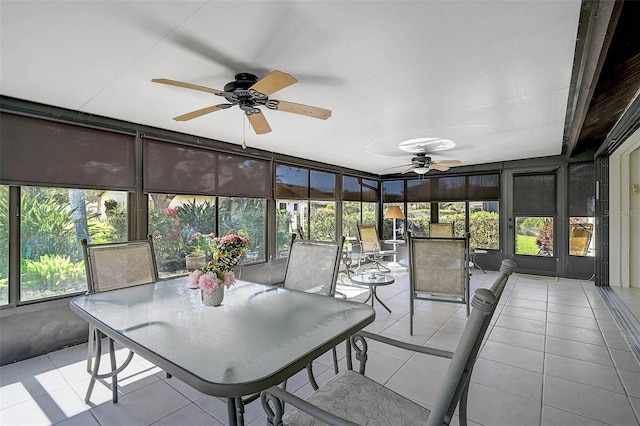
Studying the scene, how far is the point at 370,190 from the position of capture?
8.19 metres

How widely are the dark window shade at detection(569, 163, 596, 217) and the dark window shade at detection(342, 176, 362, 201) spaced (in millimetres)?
4295

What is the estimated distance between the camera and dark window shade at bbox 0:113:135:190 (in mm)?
2816

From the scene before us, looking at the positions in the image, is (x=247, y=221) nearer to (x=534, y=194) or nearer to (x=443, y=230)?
(x=443, y=230)

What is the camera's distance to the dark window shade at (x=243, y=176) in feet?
→ 15.2

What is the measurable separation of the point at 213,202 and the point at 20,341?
2497 millimetres

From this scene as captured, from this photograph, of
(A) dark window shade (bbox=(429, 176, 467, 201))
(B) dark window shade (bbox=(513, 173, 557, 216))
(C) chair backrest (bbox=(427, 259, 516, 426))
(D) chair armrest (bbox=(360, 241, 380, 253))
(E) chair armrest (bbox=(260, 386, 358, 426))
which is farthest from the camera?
(A) dark window shade (bbox=(429, 176, 467, 201))

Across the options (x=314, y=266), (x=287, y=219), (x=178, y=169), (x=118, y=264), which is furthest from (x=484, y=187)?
(x=118, y=264)

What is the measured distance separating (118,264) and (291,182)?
3646mm

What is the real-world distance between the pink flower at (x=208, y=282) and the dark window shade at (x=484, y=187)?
6.71m

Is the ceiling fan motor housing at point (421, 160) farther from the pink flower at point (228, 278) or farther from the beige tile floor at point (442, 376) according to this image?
the pink flower at point (228, 278)

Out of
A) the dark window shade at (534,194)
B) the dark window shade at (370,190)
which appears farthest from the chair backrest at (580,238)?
the dark window shade at (370,190)

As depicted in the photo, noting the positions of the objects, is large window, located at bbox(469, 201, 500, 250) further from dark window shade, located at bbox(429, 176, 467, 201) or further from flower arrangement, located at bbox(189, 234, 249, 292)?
flower arrangement, located at bbox(189, 234, 249, 292)

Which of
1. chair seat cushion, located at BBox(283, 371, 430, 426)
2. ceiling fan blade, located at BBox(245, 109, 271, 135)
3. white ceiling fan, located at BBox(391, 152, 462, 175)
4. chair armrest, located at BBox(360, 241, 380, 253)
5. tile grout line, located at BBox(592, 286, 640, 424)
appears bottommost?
tile grout line, located at BBox(592, 286, 640, 424)

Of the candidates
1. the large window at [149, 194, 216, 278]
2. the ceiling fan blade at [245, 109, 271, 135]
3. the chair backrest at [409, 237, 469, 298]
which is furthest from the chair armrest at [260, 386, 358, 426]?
the large window at [149, 194, 216, 278]
